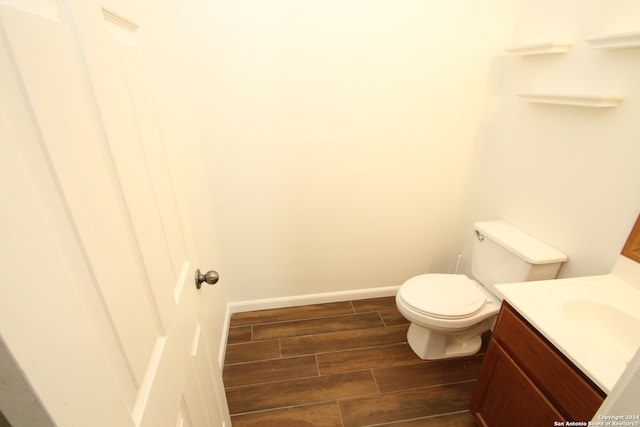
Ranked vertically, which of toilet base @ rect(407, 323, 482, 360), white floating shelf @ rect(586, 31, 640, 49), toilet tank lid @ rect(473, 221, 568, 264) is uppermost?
white floating shelf @ rect(586, 31, 640, 49)

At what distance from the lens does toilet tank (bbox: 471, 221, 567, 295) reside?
136 cm

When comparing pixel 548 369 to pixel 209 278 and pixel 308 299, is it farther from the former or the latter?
pixel 308 299

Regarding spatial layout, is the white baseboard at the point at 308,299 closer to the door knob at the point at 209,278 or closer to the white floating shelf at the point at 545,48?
the door knob at the point at 209,278

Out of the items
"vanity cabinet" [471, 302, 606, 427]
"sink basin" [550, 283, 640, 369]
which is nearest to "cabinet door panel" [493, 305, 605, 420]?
"vanity cabinet" [471, 302, 606, 427]

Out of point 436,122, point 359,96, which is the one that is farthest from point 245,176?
point 436,122

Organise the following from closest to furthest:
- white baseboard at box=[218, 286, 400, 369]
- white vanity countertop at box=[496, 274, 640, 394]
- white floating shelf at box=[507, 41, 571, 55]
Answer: white vanity countertop at box=[496, 274, 640, 394]
white floating shelf at box=[507, 41, 571, 55]
white baseboard at box=[218, 286, 400, 369]

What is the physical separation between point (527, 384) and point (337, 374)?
0.94 meters

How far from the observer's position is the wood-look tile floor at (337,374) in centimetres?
144

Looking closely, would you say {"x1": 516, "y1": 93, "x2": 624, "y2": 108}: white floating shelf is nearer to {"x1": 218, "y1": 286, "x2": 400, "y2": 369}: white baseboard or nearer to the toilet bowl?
the toilet bowl

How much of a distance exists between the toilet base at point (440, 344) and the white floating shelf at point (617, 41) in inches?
59.0

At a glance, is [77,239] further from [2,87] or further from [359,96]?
[359,96]

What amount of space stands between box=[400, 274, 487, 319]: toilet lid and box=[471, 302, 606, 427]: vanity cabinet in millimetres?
312

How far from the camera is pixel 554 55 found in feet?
4.40

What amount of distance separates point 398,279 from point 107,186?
6.81 feet
